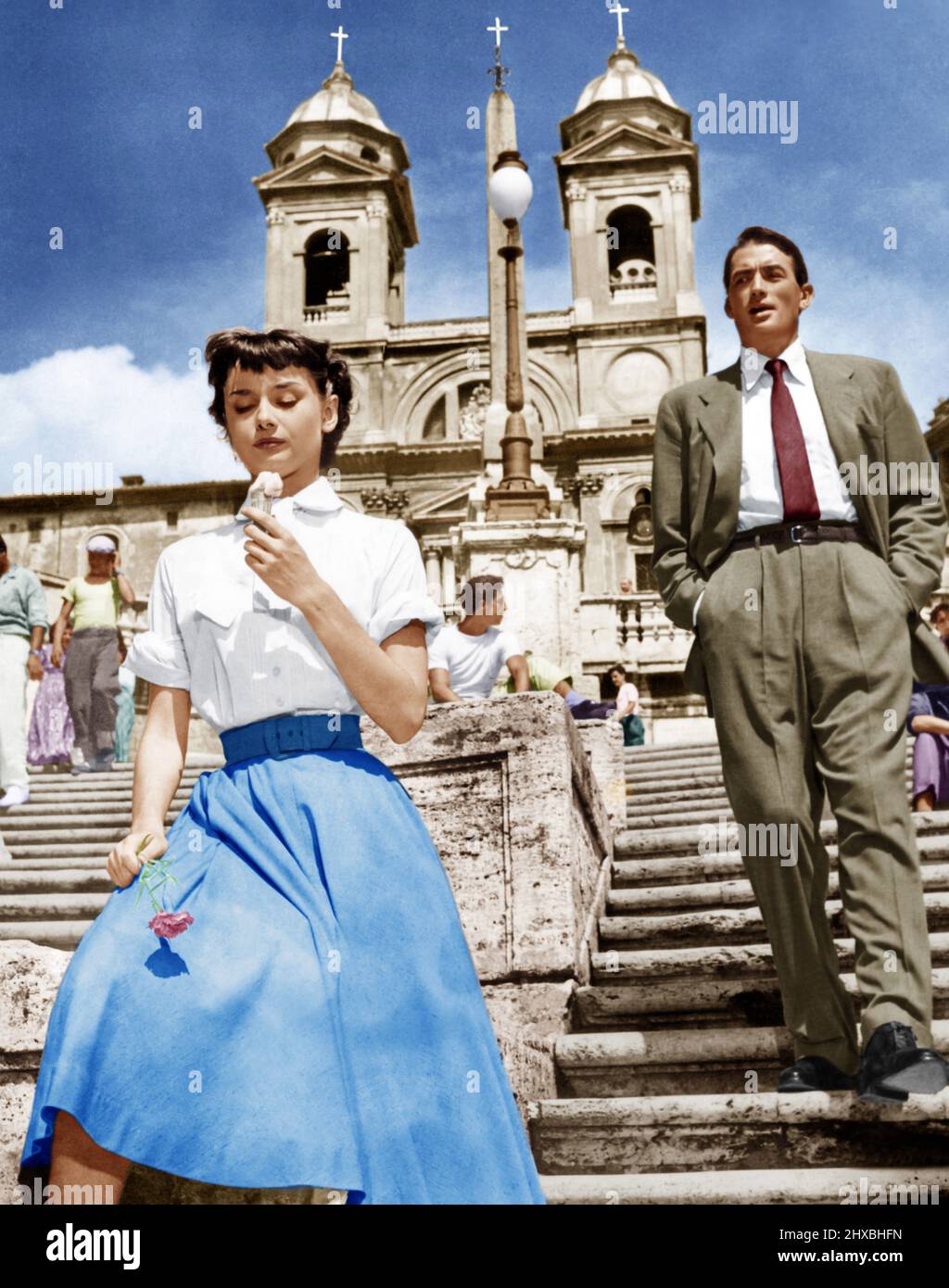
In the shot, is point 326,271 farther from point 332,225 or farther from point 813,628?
point 813,628

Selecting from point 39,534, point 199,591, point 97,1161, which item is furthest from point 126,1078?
point 39,534

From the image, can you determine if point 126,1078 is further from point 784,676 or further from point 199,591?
point 784,676

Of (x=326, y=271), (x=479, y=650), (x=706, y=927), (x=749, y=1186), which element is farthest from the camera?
(x=326, y=271)

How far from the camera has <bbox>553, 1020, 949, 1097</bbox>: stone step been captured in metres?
3.61

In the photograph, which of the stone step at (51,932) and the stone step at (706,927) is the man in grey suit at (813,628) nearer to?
the stone step at (706,927)

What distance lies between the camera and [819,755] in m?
3.15

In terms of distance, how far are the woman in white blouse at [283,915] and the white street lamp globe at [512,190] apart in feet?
32.0

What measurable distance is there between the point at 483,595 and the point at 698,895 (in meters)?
2.45

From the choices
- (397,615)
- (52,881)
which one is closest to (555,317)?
(52,881)

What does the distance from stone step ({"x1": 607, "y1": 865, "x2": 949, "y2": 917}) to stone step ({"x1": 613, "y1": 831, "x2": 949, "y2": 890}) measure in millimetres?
70

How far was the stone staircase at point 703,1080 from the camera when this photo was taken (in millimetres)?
3062

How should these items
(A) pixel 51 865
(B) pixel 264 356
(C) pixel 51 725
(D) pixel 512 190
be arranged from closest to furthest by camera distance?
(B) pixel 264 356 < (A) pixel 51 865 < (C) pixel 51 725 < (D) pixel 512 190
